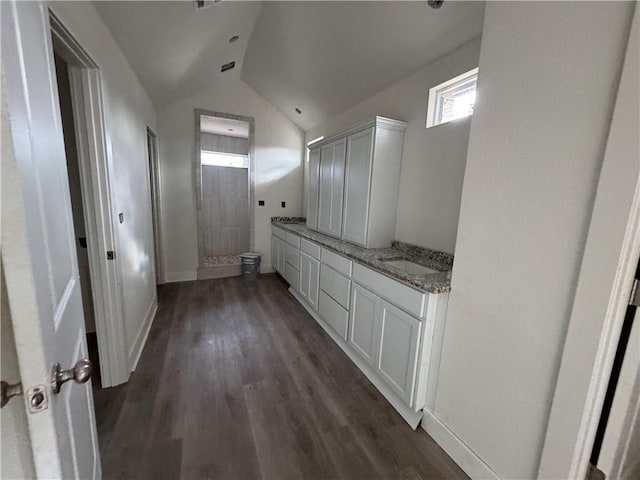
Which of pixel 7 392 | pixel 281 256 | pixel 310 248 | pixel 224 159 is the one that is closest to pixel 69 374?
pixel 7 392

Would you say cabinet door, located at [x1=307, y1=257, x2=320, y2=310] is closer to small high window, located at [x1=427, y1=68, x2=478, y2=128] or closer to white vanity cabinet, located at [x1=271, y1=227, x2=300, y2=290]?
white vanity cabinet, located at [x1=271, y1=227, x2=300, y2=290]

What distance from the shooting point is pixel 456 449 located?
1432 millimetres

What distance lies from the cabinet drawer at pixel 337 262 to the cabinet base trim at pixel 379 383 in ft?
2.08

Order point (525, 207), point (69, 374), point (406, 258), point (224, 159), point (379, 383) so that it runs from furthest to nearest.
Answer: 1. point (224, 159)
2. point (406, 258)
3. point (379, 383)
4. point (525, 207)
5. point (69, 374)

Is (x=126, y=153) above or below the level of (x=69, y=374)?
above

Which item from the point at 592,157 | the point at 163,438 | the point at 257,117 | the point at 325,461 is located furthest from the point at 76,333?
the point at 257,117

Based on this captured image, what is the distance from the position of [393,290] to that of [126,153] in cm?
223

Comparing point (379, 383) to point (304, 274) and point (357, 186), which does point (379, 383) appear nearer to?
point (304, 274)

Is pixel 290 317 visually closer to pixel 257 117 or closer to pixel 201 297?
pixel 201 297

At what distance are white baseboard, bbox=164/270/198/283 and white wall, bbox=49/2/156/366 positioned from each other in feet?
3.77

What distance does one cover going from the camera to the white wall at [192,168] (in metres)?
3.75

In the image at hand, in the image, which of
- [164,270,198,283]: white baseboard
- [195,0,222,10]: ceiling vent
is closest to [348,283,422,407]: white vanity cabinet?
[195,0,222,10]: ceiling vent

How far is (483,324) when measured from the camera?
129 cm

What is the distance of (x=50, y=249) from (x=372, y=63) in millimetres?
2671
